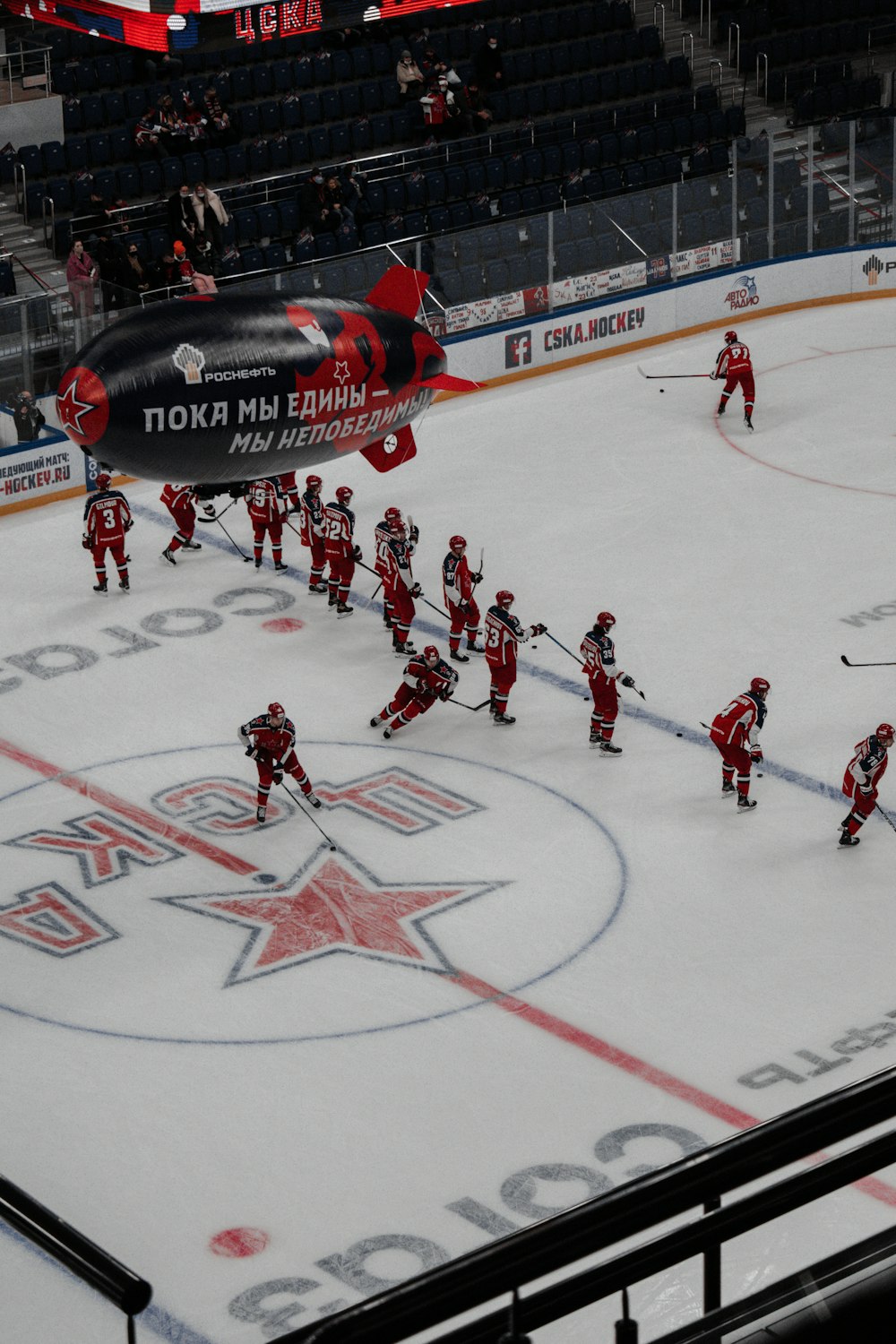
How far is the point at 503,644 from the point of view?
15.9 m

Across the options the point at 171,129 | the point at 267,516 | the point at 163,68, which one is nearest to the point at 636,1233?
the point at 267,516

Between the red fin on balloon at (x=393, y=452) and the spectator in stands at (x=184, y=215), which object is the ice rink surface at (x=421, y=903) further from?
the spectator in stands at (x=184, y=215)

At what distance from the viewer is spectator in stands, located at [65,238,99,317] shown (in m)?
22.2

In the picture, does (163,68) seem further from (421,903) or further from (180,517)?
(421,903)

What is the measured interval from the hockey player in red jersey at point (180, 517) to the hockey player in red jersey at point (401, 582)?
3.03 m

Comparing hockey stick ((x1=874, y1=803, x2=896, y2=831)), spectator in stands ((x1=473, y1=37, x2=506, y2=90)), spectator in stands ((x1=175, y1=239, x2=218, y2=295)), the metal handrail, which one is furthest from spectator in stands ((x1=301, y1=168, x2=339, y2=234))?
Answer: hockey stick ((x1=874, y1=803, x2=896, y2=831))

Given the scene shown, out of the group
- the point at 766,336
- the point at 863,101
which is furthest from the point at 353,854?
the point at 863,101

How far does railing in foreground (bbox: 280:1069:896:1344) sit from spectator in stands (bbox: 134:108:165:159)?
82.1 feet

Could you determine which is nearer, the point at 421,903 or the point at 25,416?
the point at 421,903

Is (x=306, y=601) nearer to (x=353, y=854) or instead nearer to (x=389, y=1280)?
(x=353, y=854)

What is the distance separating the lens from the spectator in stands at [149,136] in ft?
86.8

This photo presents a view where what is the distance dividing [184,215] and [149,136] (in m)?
2.37

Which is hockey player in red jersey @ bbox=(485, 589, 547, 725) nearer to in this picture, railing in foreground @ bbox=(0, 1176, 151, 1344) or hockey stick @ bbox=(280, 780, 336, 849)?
hockey stick @ bbox=(280, 780, 336, 849)

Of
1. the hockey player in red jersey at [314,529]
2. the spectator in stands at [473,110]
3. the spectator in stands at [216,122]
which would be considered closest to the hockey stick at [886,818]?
the hockey player in red jersey at [314,529]
